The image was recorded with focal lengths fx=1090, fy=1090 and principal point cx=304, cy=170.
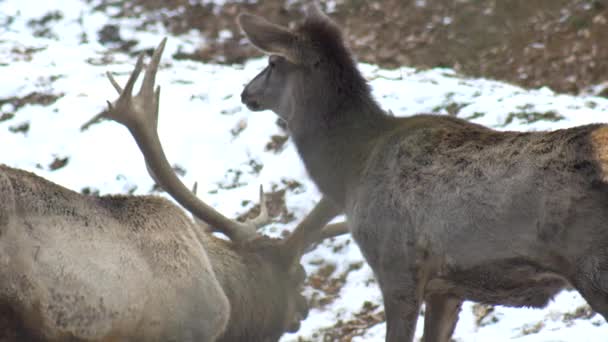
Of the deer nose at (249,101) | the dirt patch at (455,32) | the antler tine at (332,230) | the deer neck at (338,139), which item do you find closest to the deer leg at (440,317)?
the deer neck at (338,139)

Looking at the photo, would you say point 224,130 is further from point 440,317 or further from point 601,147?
point 601,147

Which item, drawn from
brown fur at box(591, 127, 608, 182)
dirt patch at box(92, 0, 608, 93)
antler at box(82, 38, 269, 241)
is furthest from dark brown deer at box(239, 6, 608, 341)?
dirt patch at box(92, 0, 608, 93)

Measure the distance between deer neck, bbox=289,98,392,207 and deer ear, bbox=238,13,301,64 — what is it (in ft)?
1.32

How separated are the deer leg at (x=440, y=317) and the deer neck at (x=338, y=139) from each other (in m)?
0.82

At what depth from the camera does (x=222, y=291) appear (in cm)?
661

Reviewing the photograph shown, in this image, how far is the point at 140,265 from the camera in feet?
19.9

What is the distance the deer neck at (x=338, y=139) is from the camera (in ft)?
21.5

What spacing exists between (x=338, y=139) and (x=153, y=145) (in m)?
1.37

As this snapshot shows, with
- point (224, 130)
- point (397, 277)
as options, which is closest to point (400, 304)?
point (397, 277)

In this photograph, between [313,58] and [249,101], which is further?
[249,101]

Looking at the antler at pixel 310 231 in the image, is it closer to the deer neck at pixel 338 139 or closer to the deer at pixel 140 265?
the deer at pixel 140 265

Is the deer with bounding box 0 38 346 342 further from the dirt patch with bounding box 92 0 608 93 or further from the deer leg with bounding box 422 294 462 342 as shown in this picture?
the dirt patch with bounding box 92 0 608 93

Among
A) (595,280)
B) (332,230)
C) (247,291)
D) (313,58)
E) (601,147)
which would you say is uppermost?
(313,58)

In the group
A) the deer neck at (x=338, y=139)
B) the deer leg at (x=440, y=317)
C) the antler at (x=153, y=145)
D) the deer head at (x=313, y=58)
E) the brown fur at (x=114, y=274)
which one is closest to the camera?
the brown fur at (x=114, y=274)
